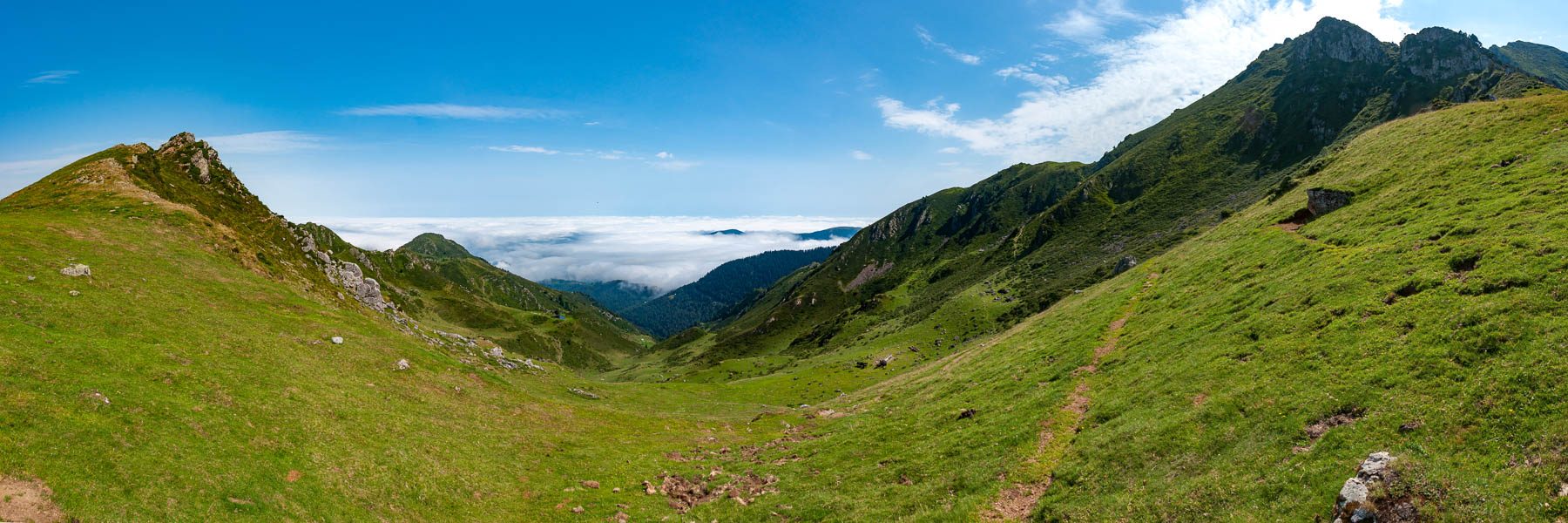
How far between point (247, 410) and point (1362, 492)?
47.8m

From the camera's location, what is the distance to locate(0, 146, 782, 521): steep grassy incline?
20.4 meters

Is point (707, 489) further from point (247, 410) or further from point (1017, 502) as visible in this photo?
point (247, 410)

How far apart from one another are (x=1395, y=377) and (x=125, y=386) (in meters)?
57.7

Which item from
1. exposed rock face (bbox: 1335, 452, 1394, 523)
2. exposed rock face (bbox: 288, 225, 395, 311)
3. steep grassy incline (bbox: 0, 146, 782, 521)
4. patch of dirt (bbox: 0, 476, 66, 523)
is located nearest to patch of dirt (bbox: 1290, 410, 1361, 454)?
exposed rock face (bbox: 1335, 452, 1394, 523)

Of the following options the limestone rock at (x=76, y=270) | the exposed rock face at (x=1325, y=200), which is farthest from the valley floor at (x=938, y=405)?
the exposed rock face at (x=1325, y=200)

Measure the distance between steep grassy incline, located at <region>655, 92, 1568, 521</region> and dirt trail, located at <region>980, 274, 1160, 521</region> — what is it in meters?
0.14

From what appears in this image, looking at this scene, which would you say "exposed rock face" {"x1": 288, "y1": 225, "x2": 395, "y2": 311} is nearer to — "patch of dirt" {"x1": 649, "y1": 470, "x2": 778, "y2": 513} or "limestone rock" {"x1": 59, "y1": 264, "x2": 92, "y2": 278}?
"limestone rock" {"x1": 59, "y1": 264, "x2": 92, "y2": 278}

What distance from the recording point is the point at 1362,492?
15.8m

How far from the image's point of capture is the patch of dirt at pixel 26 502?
16031 mm

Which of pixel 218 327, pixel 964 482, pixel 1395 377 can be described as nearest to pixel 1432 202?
pixel 1395 377

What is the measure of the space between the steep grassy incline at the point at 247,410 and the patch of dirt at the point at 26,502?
22cm

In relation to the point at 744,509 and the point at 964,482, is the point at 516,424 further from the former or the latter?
the point at 964,482

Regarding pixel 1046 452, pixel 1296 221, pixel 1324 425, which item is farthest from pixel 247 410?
pixel 1296 221

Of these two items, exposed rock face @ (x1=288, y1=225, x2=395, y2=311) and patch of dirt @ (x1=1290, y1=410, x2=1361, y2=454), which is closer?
patch of dirt @ (x1=1290, y1=410, x2=1361, y2=454)
